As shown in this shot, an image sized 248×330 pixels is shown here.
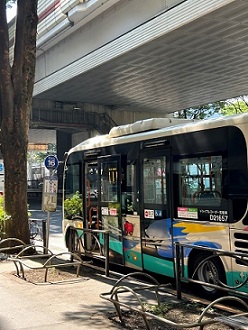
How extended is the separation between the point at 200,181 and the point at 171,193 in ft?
2.31

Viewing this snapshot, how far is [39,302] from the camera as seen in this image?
22.2 ft

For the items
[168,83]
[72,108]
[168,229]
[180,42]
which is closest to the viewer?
[168,229]

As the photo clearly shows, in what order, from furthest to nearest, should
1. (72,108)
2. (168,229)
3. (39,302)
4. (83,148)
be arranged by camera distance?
1. (72,108)
2. (83,148)
3. (168,229)
4. (39,302)

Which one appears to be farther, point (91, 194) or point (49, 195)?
point (49, 195)

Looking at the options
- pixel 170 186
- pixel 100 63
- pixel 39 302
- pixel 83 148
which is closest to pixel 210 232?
pixel 170 186

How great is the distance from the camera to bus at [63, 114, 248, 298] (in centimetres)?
666

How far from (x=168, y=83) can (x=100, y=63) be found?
8.01 m

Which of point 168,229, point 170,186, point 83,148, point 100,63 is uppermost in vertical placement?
point 100,63

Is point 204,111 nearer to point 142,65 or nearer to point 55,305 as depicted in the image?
point 142,65

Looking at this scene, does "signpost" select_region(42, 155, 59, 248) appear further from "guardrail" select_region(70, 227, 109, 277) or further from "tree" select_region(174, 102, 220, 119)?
"tree" select_region(174, 102, 220, 119)

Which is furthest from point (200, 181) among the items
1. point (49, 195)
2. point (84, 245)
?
point (49, 195)

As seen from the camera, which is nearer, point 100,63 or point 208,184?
point 208,184

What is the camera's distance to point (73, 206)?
437 inches

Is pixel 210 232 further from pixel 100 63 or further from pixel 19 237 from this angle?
pixel 100 63
